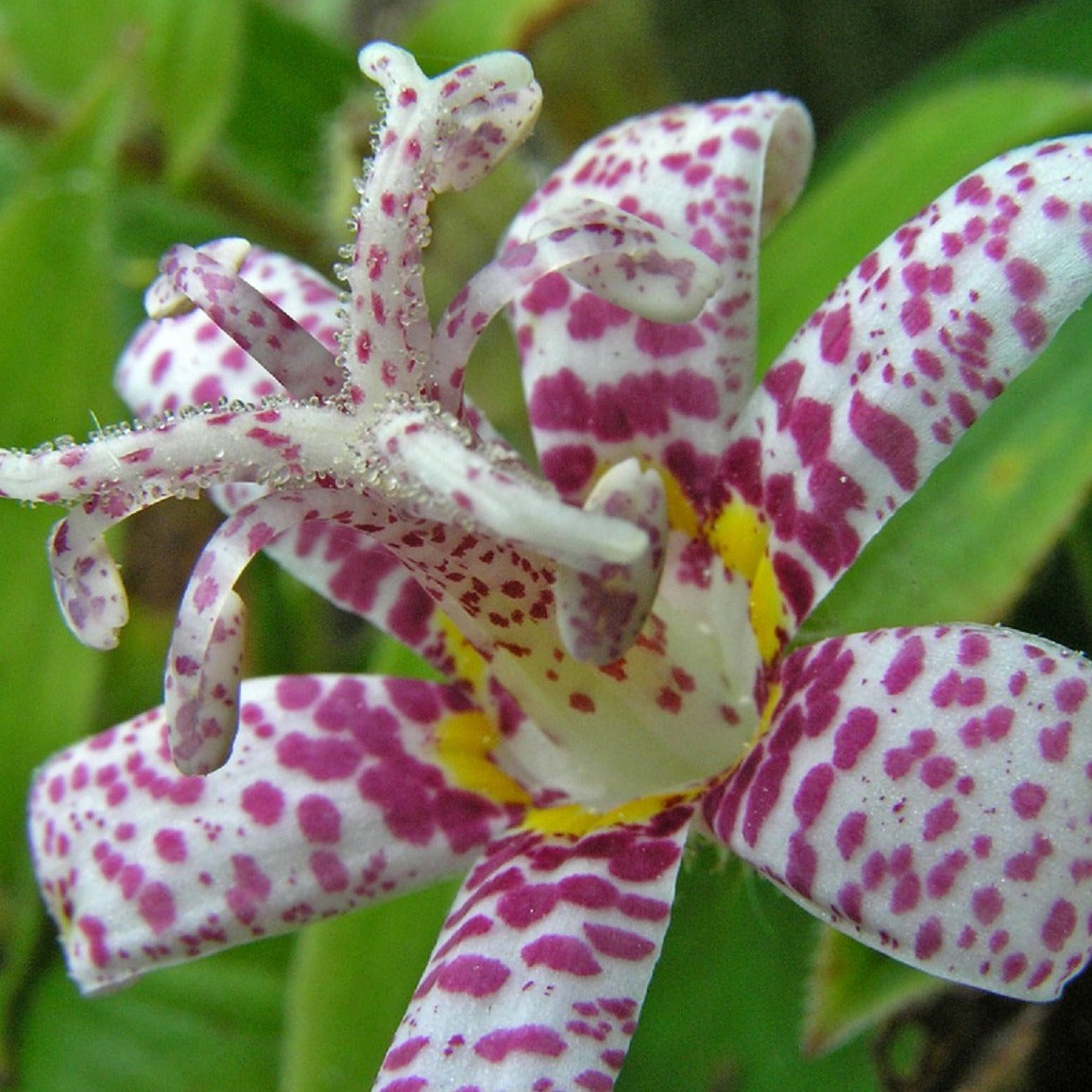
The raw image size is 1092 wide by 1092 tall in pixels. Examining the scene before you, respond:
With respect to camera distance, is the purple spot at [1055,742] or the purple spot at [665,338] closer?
the purple spot at [1055,742]

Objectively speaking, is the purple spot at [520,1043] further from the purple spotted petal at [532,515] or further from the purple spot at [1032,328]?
the purple spot at [1032,328]

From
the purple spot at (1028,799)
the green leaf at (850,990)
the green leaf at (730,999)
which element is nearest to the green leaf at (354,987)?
the green leaf at (730,999)

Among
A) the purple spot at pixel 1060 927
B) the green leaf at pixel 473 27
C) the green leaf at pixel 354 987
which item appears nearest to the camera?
the purple spot at pixel 1060 927

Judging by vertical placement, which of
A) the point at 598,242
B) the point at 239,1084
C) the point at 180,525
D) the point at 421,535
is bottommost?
the point at 239,1084

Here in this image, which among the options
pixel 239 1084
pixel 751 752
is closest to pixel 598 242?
pixel 751 752

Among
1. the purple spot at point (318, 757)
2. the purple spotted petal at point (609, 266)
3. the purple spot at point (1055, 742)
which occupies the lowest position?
the purple spot at point (318, 757)

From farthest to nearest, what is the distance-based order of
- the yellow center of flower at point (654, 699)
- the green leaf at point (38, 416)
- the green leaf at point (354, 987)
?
the green leaf at point (38, 416), the green leaf at point (354, 987), the yellow center of flower at point (654, 699)

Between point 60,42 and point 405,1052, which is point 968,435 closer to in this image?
point 405,1052

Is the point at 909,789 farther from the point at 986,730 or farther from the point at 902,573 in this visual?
the point at 902,573
